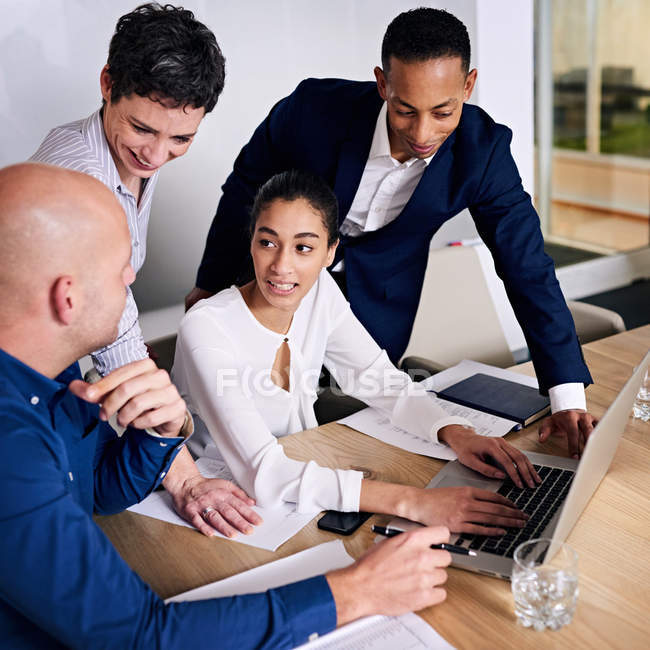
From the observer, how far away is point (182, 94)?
160cm

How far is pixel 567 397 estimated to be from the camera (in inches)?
66.4

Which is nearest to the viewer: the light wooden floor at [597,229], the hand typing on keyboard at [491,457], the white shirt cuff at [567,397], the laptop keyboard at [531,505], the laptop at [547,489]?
the laptop at [547,489]

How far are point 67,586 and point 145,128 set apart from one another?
1.07 meters

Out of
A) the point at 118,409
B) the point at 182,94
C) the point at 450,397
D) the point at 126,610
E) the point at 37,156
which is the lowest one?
the point at 450,397

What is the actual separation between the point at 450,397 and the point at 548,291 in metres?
0.37

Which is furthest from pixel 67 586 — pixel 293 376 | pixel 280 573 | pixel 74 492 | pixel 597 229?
pixel 597 229

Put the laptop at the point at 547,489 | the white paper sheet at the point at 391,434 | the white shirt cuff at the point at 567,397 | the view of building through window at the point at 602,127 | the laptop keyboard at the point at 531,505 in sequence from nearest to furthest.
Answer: the laptop at the point at 547,489, the laptop keyboard at the point at 531,505, the white paper sheet at the point at 391,434, the white shirt cuff at the point at 567,397, the view of building through window at the point at 602,127

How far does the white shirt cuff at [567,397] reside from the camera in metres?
1.68

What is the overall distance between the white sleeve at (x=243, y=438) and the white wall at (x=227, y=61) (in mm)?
1457

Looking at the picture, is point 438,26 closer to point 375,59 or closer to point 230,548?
point 230,548

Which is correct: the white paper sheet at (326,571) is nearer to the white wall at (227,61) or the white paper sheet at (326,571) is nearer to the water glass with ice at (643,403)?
the water glass with ice at (643,403)

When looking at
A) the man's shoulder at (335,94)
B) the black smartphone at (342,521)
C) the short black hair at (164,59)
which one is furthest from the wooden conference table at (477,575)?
the man's shoulder at (335,94)

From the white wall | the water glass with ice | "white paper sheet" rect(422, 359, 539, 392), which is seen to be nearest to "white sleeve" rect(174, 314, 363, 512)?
"white paper sheet" rect(422, 359, 539, 392)

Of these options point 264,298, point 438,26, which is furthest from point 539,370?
point 438,26
